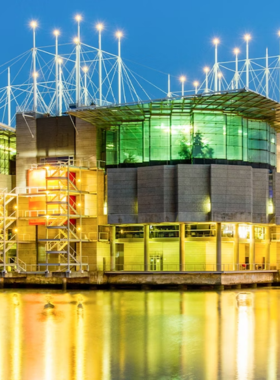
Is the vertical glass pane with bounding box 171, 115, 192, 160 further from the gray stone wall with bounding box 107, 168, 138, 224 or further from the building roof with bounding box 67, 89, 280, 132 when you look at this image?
the gray stone wall with bounding box 107, 168, 138, 224

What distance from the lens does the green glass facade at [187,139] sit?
79.4 metres

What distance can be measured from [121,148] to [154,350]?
47.9 m

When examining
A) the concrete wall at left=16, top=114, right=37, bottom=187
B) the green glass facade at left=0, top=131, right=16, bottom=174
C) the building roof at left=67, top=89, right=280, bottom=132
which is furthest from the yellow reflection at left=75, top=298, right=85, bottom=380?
the green glass facade at left=0, top=131, right=16, bottom=174

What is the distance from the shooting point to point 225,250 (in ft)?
273

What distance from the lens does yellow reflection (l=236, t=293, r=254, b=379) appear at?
3051 centimetres

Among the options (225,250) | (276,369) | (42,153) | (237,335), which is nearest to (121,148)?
(42,153)

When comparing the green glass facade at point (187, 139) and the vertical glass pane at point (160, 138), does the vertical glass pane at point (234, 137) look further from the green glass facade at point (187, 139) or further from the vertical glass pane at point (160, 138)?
the vertical glass pane at point (160, 138)

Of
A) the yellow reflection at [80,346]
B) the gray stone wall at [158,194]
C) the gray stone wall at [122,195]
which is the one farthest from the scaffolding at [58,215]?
the yellow reflection at [80,346]

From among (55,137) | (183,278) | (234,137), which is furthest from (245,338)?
(55,137)

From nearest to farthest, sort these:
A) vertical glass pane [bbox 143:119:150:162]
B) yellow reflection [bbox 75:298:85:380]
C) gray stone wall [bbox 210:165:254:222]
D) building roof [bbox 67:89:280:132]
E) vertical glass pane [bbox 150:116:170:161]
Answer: yellow reflection [bbox 75:298:85:380]
building roof [bbox 67:89:280:132]
gray stone wall [bbox 210:165:254:222]
vertical glass pane [bbox 150:116:170:161]
vertical glass pane [bbox 143:119:150:162]

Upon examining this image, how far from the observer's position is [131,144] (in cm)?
8156

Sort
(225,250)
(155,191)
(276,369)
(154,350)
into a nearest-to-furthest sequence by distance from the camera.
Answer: (276,369) → (154,350) → (155,191) → (225,250)

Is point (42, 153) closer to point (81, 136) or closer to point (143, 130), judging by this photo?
point (81, 136)

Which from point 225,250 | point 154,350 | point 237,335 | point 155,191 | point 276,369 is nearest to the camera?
point 276,369
